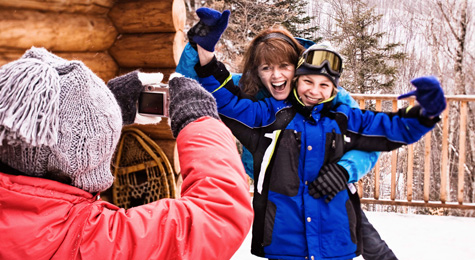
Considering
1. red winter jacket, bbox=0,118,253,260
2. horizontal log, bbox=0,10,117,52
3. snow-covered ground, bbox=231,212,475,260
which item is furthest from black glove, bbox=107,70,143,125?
snow-covered ground, bbox=231,212,475,260

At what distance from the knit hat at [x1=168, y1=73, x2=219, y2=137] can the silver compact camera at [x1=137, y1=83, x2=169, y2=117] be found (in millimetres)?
78

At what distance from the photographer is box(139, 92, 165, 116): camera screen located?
943mm

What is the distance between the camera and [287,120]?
4.88 ft

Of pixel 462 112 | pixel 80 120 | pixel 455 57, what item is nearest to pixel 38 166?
pixel 80 120

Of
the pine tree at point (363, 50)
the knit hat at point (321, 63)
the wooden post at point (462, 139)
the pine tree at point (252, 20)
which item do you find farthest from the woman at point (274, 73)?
the pine tree at point (363, 50)

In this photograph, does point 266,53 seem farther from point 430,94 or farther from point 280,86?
point 430,94

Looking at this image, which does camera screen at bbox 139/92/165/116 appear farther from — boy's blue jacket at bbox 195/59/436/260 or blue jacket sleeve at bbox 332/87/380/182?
blue jacket sleeve at bbox 332/87/380/182

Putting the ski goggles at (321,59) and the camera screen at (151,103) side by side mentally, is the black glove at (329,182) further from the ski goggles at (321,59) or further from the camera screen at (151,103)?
the camera screen at (151,103)

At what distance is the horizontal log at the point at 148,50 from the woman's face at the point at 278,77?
40.3 inches

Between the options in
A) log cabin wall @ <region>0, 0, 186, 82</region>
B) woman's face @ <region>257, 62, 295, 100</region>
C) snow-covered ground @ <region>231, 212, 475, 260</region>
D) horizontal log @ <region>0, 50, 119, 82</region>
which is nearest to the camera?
woman's face @ <region>257, 62, 295, 100</region>

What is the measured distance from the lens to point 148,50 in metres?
2.46

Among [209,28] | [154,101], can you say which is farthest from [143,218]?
[209,28]

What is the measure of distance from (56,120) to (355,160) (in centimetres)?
116

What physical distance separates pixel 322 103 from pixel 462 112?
92.0 inches
